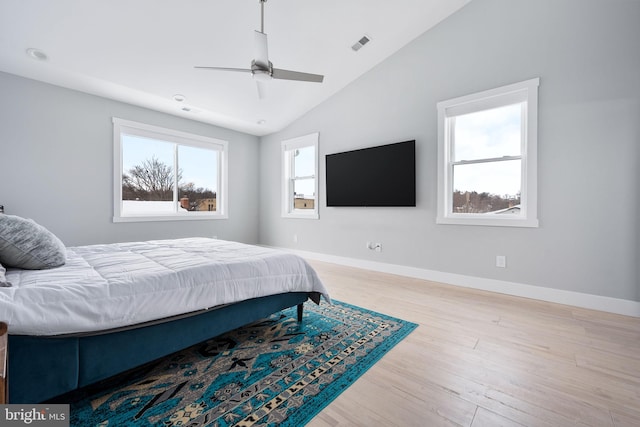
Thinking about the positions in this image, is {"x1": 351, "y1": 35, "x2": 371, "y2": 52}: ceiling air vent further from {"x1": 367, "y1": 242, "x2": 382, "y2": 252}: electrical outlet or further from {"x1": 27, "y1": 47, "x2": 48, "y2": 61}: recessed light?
{"x1": 27, "y1": 47, "x2": 48, "y2": 61}: recessed light

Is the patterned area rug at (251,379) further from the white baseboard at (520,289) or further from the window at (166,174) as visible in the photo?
the window at (166,174)

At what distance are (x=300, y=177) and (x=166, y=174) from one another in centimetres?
239

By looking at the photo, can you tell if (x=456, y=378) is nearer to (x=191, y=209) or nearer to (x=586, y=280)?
(x=586, y=280)

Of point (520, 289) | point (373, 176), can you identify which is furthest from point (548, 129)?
point (373, 176)

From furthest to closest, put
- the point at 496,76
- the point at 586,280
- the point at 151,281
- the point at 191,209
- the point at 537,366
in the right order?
the point at 191,209 → the point at 496,76 → the point at 586,280 → the point at 537,366 → the point at 151,281

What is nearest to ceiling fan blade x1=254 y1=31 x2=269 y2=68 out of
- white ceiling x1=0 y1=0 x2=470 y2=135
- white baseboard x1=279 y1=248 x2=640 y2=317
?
white ceiling x1=0 y1=0 x2=470 y2=135

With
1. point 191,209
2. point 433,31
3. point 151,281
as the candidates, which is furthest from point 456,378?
point 191,209

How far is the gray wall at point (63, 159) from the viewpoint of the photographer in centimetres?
332

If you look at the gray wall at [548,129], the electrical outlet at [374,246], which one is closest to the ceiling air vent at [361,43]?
the gray wall at [548,129]

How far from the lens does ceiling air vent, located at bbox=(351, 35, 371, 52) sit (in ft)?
11.9

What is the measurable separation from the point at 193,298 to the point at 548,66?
155 inches

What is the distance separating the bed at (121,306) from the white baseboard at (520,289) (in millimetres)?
2118

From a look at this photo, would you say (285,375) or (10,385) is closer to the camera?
(10,385)

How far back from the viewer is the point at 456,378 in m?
1.61
